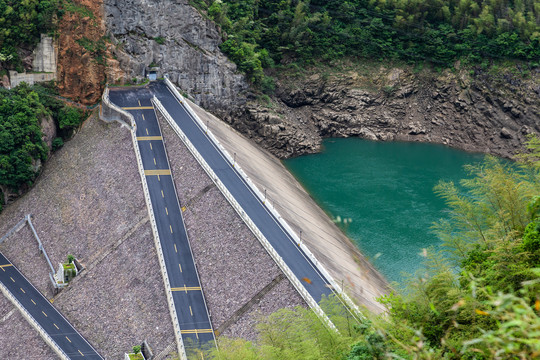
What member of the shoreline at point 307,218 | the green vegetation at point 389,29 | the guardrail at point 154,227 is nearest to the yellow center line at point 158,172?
the guardrail at point 154,227

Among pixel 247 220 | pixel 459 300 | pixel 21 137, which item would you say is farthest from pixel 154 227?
pixel 459 300

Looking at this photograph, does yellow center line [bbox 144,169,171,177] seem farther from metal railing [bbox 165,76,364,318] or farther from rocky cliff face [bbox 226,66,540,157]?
rocky cliff face [bbox 226,66,540,157]

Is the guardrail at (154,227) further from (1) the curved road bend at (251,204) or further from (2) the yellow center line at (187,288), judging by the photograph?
(1) the curved road bend at (251,204)


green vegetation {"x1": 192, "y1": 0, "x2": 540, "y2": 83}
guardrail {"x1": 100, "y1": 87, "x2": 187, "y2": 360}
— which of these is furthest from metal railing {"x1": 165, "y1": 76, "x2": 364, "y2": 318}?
green vegetation {"x1": 192, "y1": 0, "x2": 540, "y2": 83}

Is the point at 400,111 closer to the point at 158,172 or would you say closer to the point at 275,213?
the point at 275,213

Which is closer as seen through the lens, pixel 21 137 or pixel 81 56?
pixel 21 137

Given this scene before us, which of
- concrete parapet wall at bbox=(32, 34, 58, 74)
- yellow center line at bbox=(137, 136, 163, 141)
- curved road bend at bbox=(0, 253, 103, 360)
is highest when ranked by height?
concrete parapet wall at bbox=(32, 34, 58, 74)
